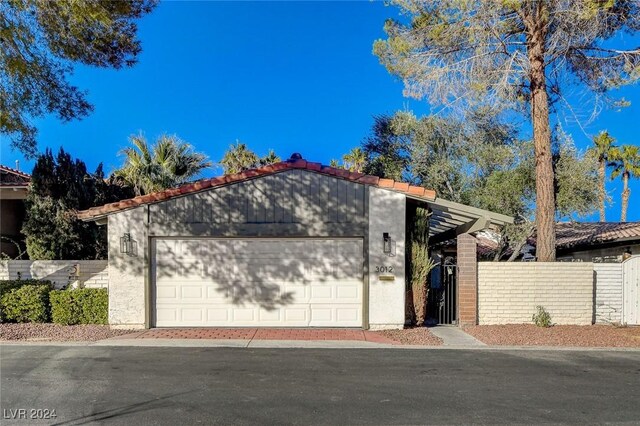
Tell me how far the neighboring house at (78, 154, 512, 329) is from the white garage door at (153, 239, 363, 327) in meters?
0.02

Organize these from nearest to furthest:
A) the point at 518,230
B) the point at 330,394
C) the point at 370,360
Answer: the point at 330,394, the point at 370,360, the point at 518,230

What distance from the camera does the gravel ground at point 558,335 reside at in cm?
1005

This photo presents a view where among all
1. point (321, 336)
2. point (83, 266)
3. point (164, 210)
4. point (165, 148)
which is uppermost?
point (165, 148)

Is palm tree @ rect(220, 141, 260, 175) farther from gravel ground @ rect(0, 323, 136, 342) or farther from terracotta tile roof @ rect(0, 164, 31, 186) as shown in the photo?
gravel ground @ rect(0, 323, 136, 342)

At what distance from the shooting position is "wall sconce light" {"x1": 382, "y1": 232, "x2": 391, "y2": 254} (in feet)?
36.8

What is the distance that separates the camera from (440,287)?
41.5 ft

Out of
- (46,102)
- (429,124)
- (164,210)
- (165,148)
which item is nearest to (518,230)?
(429,124)

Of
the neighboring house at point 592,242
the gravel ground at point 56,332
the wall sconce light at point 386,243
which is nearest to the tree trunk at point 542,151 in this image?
the wall sconce light at point 386,243

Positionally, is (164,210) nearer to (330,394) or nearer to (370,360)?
(370,360)

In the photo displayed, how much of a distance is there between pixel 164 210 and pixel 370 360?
232 inches

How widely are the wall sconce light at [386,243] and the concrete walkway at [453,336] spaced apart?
2.10 meters

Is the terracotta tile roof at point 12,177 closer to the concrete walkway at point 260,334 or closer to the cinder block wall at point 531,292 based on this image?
the concrete walkway at point 260,334

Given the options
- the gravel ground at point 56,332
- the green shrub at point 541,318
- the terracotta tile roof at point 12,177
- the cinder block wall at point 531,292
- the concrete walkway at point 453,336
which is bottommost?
the concrete walkway at point 453,336

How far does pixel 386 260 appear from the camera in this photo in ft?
36.9
